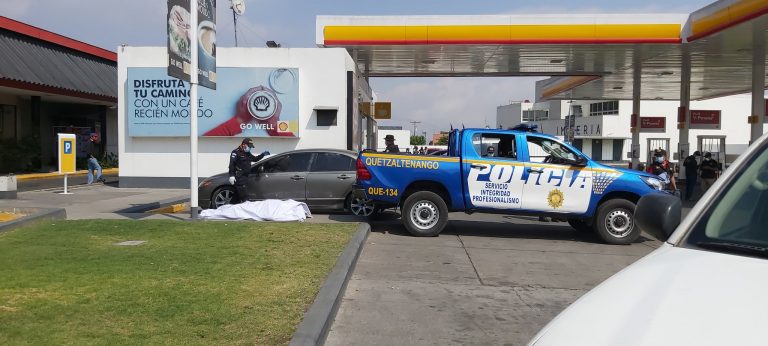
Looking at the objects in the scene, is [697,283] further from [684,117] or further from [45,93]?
[684,117]

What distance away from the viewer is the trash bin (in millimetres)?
14734

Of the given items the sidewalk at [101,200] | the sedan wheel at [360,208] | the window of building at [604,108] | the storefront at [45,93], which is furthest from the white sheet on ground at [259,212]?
the window of building at [604,108]

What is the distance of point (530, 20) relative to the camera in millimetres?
18531

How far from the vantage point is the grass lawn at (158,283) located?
468cm

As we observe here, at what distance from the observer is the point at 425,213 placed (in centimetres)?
1096

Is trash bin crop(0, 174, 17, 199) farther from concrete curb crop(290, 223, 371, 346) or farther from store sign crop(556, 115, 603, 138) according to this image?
store sign crop(556, 115, 603, 138)

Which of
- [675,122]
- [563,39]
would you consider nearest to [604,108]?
[675,122]

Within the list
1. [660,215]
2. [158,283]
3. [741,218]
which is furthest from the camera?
[158,283]

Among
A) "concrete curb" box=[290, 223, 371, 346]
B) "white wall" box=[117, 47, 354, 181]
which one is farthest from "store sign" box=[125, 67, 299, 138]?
"concrete curb" box=[290, 223, 371, 346]

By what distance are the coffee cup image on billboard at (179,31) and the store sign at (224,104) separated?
7938mm

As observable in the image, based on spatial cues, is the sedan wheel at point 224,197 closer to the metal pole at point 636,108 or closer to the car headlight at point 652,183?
the car headlight at point 652,183

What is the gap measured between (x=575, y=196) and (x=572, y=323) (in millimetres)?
8830

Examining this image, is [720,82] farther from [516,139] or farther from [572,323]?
[572,323]

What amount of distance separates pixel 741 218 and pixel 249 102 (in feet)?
58.2
